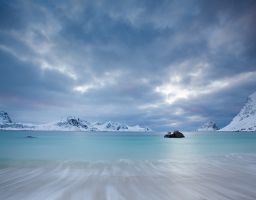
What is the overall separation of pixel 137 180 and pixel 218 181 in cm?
396

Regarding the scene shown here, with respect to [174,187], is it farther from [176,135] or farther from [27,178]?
[176,135]

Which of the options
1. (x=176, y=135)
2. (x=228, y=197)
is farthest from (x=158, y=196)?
(x=176, y=135)

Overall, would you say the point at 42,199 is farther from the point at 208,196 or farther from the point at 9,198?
the point at 208,196

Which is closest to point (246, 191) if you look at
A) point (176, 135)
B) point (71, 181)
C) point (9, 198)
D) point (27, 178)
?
point (71, 181)

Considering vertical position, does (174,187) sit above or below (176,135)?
A: below

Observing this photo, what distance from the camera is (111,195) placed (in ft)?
26.9

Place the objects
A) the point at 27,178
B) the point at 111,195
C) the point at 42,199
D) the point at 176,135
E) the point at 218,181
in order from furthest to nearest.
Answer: the point at 176,135, the point at 27,178, the point at 218,181, the point at 111,195, the point at 42,199

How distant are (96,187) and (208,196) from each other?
15.1 ft

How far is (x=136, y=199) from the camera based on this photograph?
774 cm

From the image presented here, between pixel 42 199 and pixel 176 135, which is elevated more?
pixel 176 135

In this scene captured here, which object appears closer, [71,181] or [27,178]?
[71,181]

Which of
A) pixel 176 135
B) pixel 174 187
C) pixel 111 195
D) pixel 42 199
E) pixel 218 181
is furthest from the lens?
pixel 176 135

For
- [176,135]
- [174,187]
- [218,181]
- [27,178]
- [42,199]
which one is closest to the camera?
[42,199]

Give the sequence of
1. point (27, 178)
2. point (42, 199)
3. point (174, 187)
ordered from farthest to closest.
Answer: point (27, 178) → point (174, 187) → point (42, 199)
